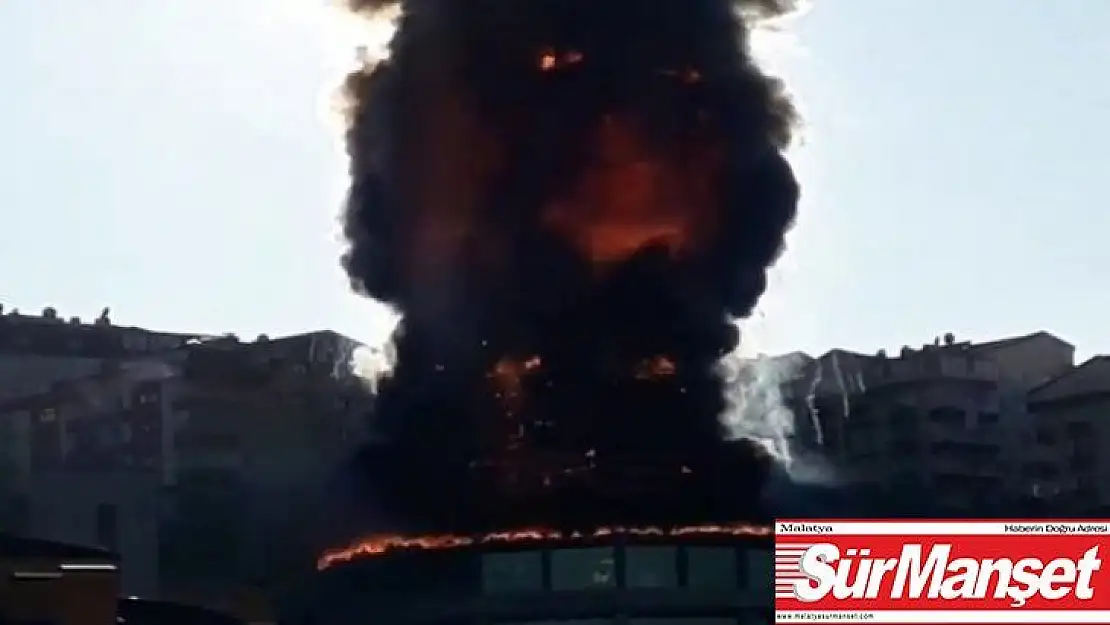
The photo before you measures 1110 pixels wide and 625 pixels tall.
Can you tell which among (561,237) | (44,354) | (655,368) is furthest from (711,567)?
(44,354)

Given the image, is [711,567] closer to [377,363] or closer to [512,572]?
[512,572]

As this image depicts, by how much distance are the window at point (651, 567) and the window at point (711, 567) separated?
2.00 ft

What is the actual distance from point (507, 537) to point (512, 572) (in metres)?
3.04

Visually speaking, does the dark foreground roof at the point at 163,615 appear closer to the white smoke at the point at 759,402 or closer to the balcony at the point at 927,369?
the white smoke at the point at 759,402

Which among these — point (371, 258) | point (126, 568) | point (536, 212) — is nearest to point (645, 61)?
point (536, 212)

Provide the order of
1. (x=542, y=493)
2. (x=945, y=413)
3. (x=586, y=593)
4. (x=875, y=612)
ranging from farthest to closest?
(x=945, y=413), (x=542, y=493), (x=586, y=593), (x=875, y=612)

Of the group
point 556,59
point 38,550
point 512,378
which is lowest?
point 38,550

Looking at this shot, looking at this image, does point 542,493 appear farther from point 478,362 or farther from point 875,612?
point 875,612

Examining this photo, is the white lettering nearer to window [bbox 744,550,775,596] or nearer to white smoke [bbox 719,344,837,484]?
window [bbox 744,550,775,596]

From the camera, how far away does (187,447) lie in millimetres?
109000

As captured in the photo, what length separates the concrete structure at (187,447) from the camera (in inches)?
3994

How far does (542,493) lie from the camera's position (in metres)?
74.6

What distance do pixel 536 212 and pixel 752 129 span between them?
10069mm

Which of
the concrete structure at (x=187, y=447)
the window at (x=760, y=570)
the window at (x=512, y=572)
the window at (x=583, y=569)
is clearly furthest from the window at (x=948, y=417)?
the window at (x=512, y=572)
